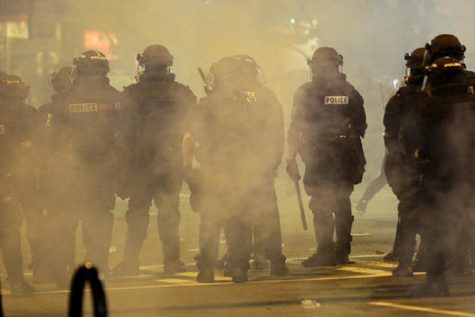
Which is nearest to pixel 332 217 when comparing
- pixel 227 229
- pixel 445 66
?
pixel 227 229

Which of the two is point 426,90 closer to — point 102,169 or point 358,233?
point 102,169

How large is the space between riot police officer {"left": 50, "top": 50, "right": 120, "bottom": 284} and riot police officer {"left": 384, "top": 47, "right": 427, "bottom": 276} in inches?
95.0

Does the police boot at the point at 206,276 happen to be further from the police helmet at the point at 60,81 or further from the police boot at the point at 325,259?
the police helmet at the point at 60,81

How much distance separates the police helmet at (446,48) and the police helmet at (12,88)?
133 inches

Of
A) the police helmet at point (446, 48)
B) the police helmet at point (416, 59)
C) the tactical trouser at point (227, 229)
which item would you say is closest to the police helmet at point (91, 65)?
the tactical trouser at point (227, 229)

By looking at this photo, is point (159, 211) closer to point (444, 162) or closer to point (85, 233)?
point (85, 233)

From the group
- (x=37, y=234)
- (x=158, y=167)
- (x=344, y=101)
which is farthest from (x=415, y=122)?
(x=37, y=234)

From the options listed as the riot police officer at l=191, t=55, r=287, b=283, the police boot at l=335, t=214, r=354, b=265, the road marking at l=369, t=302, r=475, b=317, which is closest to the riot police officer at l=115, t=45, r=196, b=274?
the riot police officer at l=191, t=55, r=287, b=283

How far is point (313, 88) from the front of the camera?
11.2 metres

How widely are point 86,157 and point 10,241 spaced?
1.05 meters

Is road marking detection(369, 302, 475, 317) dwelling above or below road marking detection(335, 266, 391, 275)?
below

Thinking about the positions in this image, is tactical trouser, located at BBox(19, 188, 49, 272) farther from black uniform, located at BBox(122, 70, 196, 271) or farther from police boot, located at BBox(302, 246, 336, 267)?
police boot, located at BBox(302, 246, 336, 267)

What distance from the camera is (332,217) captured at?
11.4 meters

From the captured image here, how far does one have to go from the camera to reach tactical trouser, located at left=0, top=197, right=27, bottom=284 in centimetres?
988
